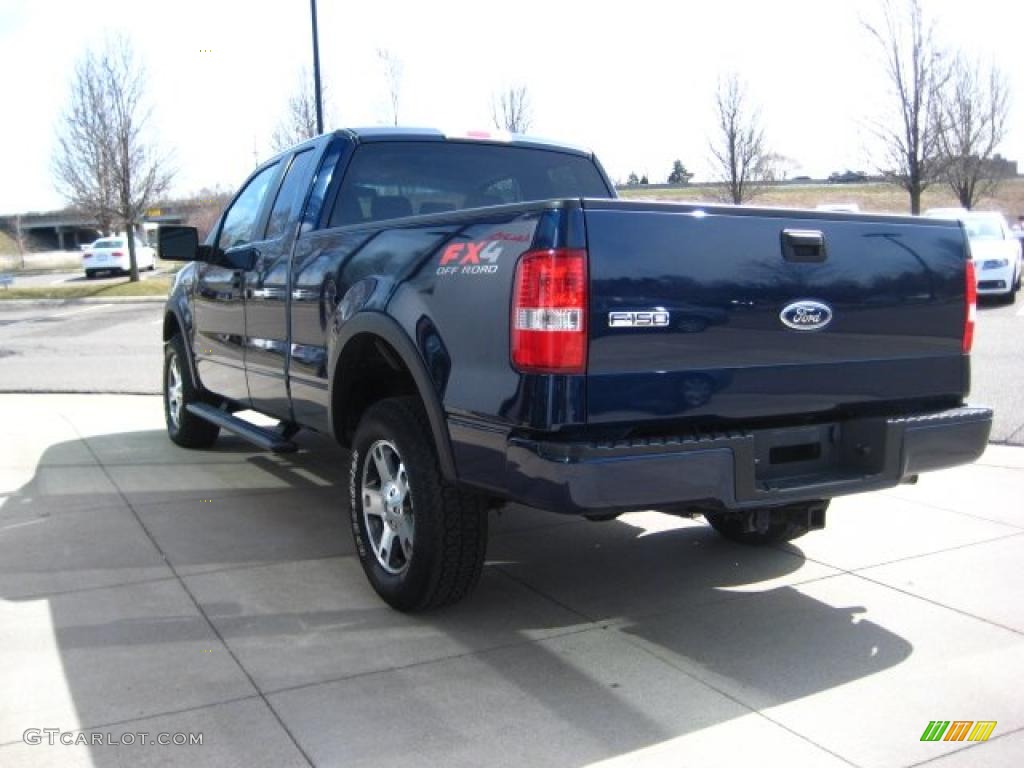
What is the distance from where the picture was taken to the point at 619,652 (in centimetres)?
377

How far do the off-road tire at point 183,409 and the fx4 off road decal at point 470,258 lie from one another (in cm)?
411

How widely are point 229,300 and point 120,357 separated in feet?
28.5

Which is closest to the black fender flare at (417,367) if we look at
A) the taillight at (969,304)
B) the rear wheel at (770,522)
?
the rear wheel at (770,522)

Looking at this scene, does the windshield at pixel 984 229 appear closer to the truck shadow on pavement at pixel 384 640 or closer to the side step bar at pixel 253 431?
the truck shadow on pavement at pixel 384 640

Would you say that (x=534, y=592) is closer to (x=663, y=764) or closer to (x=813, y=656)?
(x=813, y=656)

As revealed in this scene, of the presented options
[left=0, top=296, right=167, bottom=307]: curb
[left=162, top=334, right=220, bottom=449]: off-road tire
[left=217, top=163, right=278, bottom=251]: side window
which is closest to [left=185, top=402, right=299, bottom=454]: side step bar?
[left=162, top=334, right=220, bottom=449]: off-road tire

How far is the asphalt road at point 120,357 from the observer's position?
9.12m

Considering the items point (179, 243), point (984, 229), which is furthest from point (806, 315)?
point (984, 229)

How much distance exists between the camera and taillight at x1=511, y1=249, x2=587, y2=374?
309cm

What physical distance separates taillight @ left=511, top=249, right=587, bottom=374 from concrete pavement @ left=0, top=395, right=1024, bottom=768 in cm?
118

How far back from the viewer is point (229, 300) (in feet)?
19.7

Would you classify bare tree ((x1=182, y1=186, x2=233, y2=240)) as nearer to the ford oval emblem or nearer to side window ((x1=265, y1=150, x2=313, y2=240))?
side window ((x1=265, y1=150, x2=313, y2=240))

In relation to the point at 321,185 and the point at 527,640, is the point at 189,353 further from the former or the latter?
the point at 527,640

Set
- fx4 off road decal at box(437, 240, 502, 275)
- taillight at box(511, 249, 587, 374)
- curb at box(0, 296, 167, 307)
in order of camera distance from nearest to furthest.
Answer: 1. taillight at box(511, 249, 587, 374)
2. fx4 off road decal at box(437, 240, 502, 275)
3. curb at box(0, 296, 167, 307)
